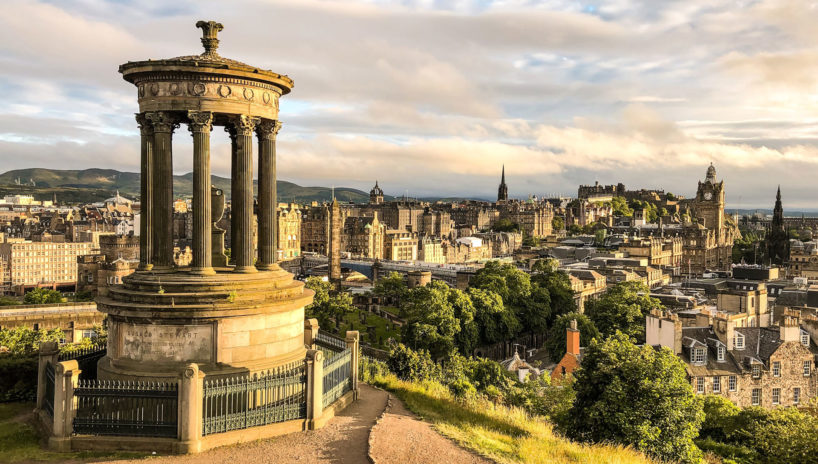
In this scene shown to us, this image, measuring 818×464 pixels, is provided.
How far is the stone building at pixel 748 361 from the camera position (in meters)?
40.3

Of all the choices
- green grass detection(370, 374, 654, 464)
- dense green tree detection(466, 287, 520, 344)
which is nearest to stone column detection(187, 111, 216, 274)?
green grass detection(370, 374, 654, 464)

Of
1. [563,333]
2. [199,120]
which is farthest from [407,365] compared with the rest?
[199,120]

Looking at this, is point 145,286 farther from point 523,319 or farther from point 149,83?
point 523,319

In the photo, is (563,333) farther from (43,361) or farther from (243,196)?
(43,361)

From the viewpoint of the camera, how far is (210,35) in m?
18.2

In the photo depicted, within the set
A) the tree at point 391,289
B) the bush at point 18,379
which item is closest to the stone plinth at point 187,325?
the bush at point 18,379

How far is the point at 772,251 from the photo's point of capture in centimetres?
13150

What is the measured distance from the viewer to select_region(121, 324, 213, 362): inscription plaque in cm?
1600

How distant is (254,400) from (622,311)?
157 ft

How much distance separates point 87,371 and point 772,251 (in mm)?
140695

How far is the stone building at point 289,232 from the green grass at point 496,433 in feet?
432

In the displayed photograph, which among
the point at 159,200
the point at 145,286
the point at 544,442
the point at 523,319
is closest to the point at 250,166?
the point at 159,200

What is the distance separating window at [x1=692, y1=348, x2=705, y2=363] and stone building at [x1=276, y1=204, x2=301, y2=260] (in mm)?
117506

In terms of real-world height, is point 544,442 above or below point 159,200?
below
